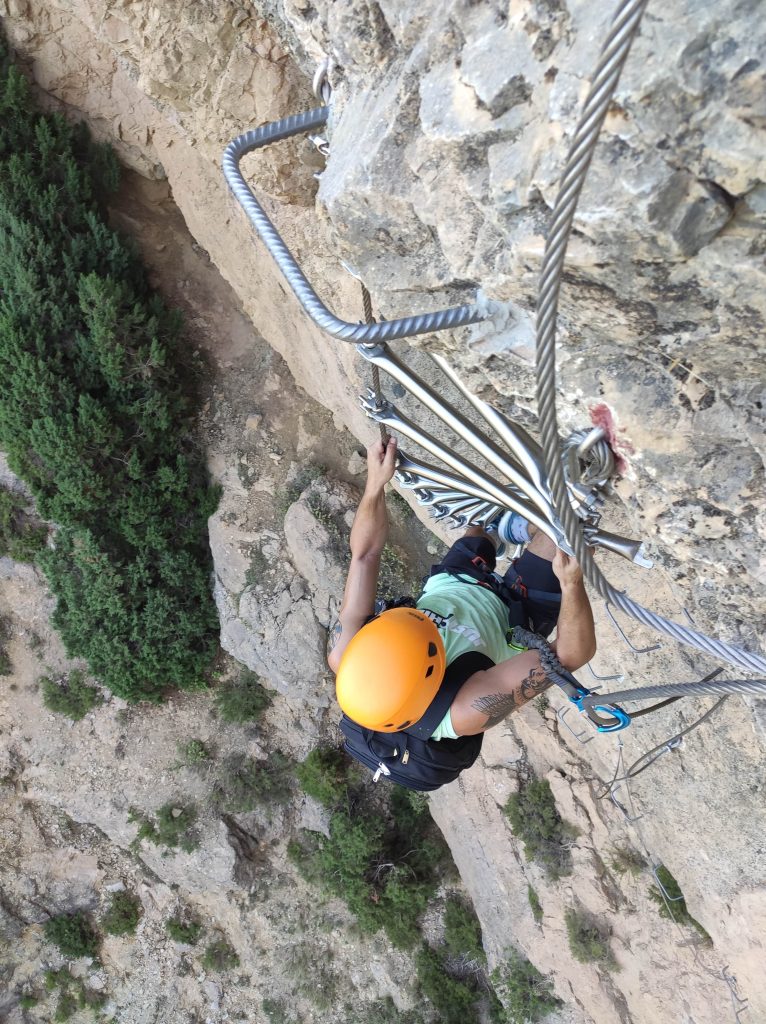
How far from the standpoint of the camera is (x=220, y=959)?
7.70 m

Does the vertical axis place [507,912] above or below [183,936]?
above

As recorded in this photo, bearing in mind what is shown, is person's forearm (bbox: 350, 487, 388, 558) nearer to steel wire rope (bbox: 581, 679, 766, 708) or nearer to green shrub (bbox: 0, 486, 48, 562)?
steel wire rope (bbox: 581, 679, 766, 708)

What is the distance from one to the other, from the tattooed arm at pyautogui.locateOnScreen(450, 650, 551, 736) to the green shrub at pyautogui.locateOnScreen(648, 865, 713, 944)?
2.61m

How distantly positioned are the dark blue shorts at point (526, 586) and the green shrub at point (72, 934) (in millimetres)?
7514

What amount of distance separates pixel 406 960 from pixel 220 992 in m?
2.26

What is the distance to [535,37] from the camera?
53.7 inches

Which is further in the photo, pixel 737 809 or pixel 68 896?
pixel 68 896

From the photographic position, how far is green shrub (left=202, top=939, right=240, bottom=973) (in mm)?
7680

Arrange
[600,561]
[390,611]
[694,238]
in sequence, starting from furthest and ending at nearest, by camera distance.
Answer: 1. [600,561]
2. [390,611]
3. [694,238]

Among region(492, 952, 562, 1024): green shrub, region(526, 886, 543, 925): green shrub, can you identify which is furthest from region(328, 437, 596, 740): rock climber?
region(492, 952, 562, 1024): green shrub

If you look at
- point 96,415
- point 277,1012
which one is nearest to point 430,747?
point 96,415

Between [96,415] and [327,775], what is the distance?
13.9ft

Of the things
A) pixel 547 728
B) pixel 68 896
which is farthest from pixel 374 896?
pixel 68 896

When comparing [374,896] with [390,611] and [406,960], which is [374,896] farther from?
[390,611]
